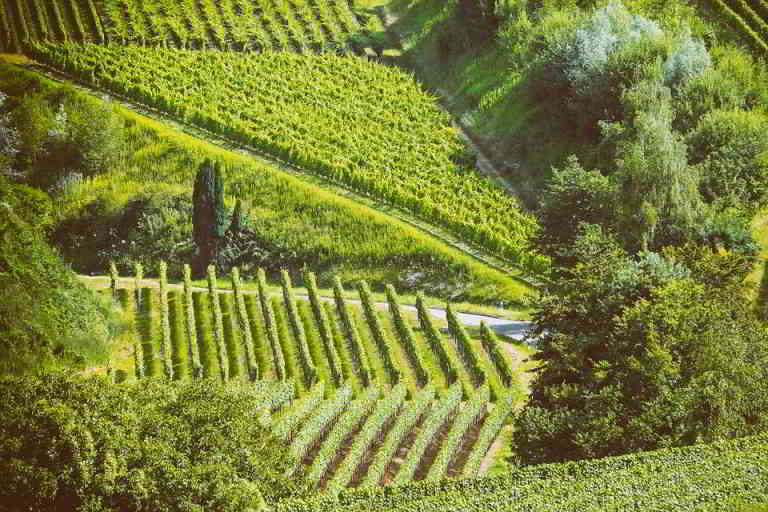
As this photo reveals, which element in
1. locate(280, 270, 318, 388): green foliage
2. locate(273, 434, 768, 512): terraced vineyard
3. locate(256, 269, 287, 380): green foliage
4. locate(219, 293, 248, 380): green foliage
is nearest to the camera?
locate(273, 434, 768, 512): terraced vineyard

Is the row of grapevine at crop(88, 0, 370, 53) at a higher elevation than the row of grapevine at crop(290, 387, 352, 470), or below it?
higher

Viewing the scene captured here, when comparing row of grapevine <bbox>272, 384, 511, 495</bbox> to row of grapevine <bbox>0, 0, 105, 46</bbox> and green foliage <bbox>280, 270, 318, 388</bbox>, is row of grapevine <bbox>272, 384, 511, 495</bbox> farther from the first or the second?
row of grapevine <bbox>0, 0, 105, 46</bbox>

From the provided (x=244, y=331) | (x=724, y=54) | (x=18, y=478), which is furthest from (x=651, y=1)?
(x=18, y=478)

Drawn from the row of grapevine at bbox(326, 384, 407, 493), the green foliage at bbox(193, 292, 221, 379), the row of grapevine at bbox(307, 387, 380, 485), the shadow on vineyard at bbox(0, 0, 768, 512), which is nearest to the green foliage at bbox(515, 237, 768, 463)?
the shadow on vineyard at bbox(0, 0, 768, 512)

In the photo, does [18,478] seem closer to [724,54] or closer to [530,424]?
[530,424]

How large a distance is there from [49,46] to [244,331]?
114 ft

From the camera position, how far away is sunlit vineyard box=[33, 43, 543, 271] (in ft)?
246

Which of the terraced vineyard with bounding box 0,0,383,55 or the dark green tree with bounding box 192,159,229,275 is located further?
the terraced vineyard with bounding box 0,0,383,55

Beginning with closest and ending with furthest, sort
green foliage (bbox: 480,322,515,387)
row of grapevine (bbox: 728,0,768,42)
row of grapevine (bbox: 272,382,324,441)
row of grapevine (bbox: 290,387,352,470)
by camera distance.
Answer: row of grapevine (bbox: 290,387,352,470) → row of grapevine (bbox: 272,382,324,441) → green foliage (bbox: 480,322,515,387) → row of grapevine (bbox: 728,0,768,42)

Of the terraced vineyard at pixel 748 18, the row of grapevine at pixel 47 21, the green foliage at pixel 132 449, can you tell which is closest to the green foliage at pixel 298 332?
the green foliage at pixel 132 449

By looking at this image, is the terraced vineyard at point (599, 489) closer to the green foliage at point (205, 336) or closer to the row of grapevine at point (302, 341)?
the row of grapevine at point (302, 341)

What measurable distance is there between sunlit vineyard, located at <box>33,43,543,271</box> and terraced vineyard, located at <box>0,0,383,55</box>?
1.45 metres

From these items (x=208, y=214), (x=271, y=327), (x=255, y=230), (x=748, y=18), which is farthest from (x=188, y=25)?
(x=748, y=18)

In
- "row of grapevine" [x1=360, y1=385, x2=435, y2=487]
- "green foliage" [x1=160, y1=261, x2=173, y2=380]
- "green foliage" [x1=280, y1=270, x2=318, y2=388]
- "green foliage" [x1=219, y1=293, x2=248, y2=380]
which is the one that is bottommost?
"green foliage" [x1=160, y1=261, x2=173, y2=380]
